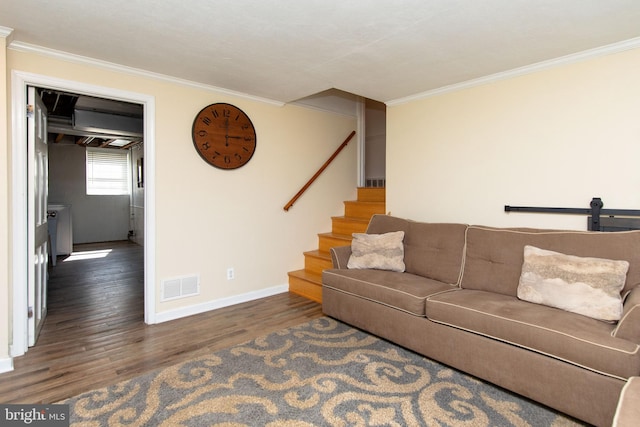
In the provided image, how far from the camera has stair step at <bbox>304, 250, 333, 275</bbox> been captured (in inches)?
150

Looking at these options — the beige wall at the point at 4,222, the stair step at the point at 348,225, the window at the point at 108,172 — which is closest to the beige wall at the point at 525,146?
the stair step at the point at 348,225

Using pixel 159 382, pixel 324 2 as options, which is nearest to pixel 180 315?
pixel 159 382

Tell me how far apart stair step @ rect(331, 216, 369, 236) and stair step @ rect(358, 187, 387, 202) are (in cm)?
38

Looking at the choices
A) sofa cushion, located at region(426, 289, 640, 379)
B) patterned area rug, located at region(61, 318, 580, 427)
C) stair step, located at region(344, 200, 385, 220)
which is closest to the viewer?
sofa cushion, located at region(426, 289, 640, 379)

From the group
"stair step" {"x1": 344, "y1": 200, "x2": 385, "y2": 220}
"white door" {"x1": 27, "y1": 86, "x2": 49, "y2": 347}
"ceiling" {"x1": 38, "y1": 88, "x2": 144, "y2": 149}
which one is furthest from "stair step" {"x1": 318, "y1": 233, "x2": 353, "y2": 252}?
"ceiling" {"x1": 38, "y1": 88, "x2": 144, "y2": 149}

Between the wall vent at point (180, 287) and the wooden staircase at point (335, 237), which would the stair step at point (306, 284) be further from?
the wall vent at point (180, 287)

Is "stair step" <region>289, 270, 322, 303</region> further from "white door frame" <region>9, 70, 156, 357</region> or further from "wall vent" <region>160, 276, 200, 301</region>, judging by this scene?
"white door frame" <region>9, 70, 156, 357</region>

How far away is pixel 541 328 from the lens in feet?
5.86

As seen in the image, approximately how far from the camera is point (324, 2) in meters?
1.80

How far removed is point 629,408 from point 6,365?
322cm

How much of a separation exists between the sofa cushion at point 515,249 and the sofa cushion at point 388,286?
26cm

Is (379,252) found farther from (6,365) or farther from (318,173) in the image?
(6,365)

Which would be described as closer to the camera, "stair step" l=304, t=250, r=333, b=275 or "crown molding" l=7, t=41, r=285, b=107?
"crown molding" l=7, t=41, r=285, b=107

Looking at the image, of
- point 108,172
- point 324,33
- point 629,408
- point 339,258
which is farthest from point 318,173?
point 108,172
